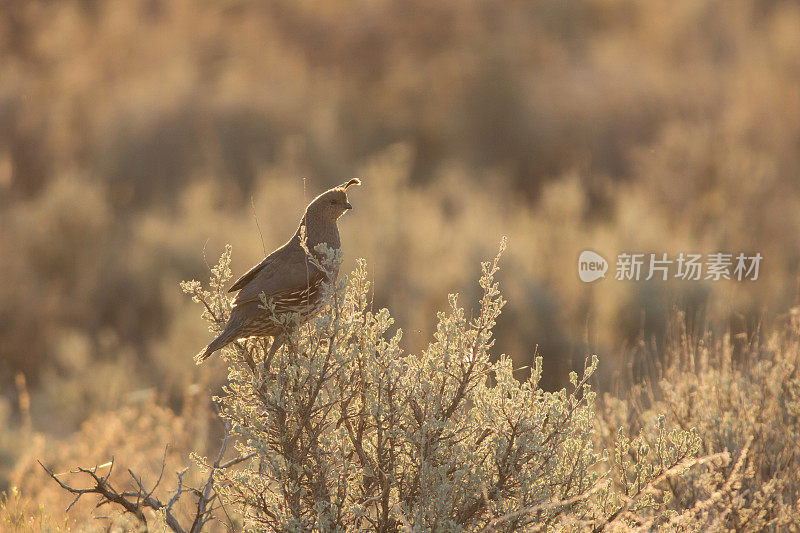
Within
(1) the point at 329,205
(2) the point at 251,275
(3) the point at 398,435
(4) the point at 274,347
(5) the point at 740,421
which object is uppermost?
(1) the point at 329,205

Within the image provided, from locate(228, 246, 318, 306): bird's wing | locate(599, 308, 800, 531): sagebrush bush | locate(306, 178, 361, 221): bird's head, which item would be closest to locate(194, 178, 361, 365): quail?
locate(228, 246, 318, 306): bird's wing

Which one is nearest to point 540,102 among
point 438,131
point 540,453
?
point 438,131

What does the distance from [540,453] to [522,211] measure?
7.92 metres

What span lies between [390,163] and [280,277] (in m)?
9.24

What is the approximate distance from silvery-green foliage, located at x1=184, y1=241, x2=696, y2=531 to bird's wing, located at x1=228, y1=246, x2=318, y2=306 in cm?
13

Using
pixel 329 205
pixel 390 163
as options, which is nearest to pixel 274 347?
pixel 329 205

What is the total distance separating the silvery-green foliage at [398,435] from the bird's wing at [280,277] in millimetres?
127

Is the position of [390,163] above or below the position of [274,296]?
above

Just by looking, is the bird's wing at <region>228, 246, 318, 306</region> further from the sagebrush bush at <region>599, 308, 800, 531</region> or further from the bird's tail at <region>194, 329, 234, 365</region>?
the sagebrush bush at <region>599, 308, 800, 531</region>

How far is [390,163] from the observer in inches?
500

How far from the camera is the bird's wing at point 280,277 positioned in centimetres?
353

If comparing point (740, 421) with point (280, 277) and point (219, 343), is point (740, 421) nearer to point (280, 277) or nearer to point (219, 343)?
point (280, 277)

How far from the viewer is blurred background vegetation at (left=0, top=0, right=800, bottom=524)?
8.51 metres

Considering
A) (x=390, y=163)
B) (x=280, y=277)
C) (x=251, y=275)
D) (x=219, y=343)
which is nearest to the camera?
(x=219, y=343)
